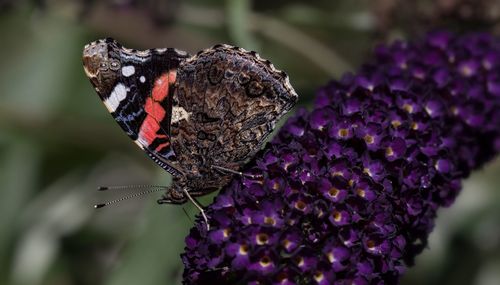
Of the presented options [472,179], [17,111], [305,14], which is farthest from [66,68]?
[472,179]

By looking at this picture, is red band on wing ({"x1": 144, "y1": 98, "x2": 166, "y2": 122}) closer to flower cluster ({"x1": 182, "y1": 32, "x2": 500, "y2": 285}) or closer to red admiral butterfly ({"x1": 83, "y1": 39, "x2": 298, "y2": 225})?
red admiral butterfly ({"x1": 83, "y1": 39, "x2": 298, "y2": 225})

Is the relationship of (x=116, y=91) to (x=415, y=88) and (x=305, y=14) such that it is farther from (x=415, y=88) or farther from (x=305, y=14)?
(x=305, y=14)

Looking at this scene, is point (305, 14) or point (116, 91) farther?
point (305, 14)

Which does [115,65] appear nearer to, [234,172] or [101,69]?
[101,69]

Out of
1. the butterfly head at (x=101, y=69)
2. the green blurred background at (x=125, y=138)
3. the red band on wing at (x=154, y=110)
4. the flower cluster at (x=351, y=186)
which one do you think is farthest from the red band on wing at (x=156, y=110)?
the green blurred background at (x=125, y=138)

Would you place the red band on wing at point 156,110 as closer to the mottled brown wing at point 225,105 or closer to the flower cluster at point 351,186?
the mottled brown wing at point 225,105

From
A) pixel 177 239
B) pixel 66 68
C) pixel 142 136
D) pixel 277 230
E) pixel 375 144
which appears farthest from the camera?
pixel 66 68

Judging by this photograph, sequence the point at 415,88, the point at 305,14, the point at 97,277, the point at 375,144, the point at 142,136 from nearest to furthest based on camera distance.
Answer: the point at 375,144 → the point at 142,136 → the point at 415,88 → the point at 305,14 → the point at 97,277
